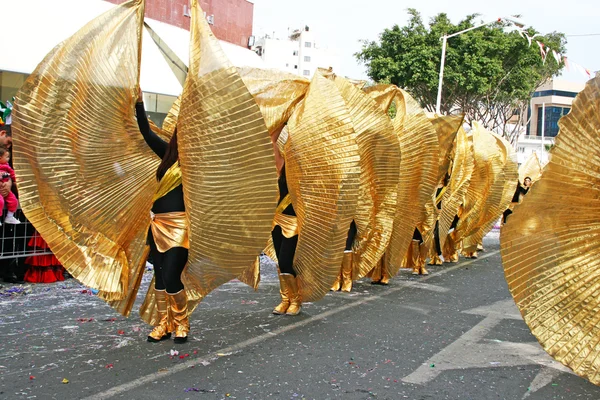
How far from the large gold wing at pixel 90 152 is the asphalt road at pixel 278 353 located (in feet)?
1.96

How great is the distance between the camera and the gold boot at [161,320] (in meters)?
4.98

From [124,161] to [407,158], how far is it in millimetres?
3840

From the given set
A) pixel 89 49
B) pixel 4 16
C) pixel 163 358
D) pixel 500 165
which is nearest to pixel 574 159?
pixel 163 358

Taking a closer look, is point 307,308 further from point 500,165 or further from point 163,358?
point 500,165

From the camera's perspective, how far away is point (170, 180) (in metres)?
4.81

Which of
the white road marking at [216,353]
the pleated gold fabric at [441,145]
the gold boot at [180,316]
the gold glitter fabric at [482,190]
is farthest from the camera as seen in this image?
the gold glitter fabric at [482,190]

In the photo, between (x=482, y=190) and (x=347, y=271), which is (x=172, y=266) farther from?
(x=482, y=190)

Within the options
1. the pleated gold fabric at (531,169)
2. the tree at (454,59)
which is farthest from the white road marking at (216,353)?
the tree at (454,59)

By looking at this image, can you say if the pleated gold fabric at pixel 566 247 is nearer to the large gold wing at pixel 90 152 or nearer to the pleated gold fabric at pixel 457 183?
the large gold wing at pixel 90 152

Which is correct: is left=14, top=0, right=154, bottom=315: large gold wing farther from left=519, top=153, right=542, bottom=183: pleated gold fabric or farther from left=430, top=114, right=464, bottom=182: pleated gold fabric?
left=519, top=153, right=542, bottom=183: pleated gold fabric

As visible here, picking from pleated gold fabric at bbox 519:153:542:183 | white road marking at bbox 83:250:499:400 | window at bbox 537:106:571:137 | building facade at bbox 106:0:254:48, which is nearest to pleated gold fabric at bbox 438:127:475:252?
white road marking at bbox 83:250:499:400

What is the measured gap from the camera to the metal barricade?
7.41m

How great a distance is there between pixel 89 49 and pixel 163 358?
7.10 ft

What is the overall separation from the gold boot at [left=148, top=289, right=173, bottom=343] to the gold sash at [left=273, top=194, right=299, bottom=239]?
4.86 feet
